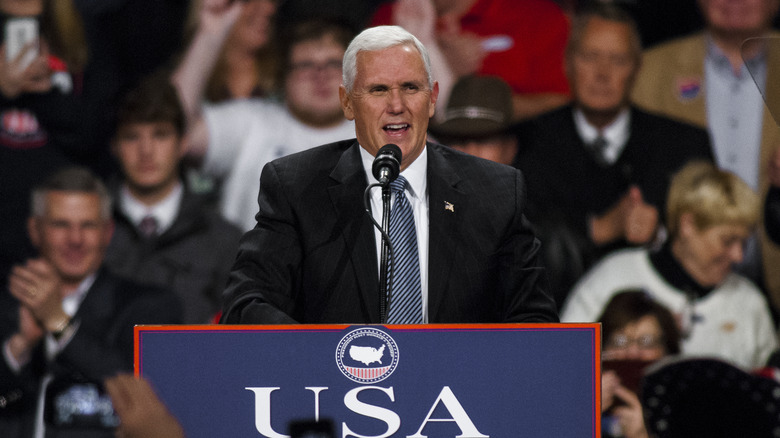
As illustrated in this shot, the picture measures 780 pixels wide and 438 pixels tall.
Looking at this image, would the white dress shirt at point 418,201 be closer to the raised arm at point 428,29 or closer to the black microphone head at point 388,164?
the black microphone head at point 388,164

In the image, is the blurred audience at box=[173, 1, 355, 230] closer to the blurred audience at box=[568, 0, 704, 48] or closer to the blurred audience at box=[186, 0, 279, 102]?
the blurred audience at box=[186, 0, 279, 102]

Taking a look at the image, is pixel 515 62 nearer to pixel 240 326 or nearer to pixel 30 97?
pixel 30 97

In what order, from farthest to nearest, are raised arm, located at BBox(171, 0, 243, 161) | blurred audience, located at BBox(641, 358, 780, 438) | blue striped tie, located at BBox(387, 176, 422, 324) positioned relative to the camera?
raised arm, located at BBox(171, 0, 243, 161)
blurred audience, located at BBox(641, 358, 780, 438)
blue striped tie, located at BBox(387, 176, 422, 324)

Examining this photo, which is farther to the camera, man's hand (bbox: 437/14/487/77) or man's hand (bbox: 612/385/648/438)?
man's hand (bbox: 437/14/487/77)

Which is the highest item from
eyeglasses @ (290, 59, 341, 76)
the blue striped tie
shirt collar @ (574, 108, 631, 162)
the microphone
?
eyeglasses @ (290, 59, 341, 76)

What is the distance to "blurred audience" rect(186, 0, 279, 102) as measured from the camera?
4949 millimetres

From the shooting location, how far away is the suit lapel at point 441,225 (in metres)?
2.07

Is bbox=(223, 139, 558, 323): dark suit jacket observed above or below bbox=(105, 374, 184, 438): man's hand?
above

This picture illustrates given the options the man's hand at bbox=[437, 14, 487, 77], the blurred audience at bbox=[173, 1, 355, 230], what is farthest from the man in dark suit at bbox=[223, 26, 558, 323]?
the man's hand at bbox=[437, 14, 487, 77]

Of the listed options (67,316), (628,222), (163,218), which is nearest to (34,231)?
(67,316)

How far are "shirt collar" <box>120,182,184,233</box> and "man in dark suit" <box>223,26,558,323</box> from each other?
2.65 m

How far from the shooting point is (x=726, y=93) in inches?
200

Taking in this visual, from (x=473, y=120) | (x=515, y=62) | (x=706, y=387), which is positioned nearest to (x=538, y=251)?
(x=706, y=387)

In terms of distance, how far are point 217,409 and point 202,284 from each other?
286 centimetres
